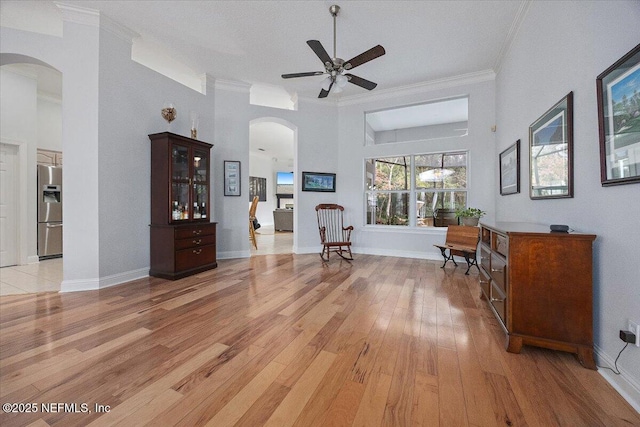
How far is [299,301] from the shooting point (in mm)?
2773

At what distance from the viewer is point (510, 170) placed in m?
3.49

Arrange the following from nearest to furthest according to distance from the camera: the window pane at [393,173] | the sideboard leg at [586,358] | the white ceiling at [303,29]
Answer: the sideboard leg at [586,358] < the white ceiling at [303,29] < the window pane at [393,173]

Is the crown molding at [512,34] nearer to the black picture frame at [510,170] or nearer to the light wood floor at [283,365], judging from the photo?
the black picture frame at [510,170]

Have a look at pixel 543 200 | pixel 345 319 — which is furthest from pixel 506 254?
pixel 345 319

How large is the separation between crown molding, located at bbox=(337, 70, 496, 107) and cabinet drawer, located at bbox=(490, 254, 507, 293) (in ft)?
12.3

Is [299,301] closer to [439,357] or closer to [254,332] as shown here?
[254,332]

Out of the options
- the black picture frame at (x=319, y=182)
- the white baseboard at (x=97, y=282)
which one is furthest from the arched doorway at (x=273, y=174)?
the white baseboard at (x=97, y=282)

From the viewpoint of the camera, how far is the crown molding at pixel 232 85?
4.89m

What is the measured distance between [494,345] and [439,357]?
488mm

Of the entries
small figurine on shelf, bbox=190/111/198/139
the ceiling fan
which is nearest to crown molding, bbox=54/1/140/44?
small figurine on shelf, bbox=190/111/198/139

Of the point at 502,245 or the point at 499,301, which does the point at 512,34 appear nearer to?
the point at 502,245

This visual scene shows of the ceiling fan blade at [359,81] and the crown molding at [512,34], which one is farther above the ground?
the crown molding at [512,34]

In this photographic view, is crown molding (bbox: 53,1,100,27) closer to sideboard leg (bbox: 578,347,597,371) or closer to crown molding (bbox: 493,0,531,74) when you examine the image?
crown molding (bbox: 493,0,531,74)

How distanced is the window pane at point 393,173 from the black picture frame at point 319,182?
38.0 inches
